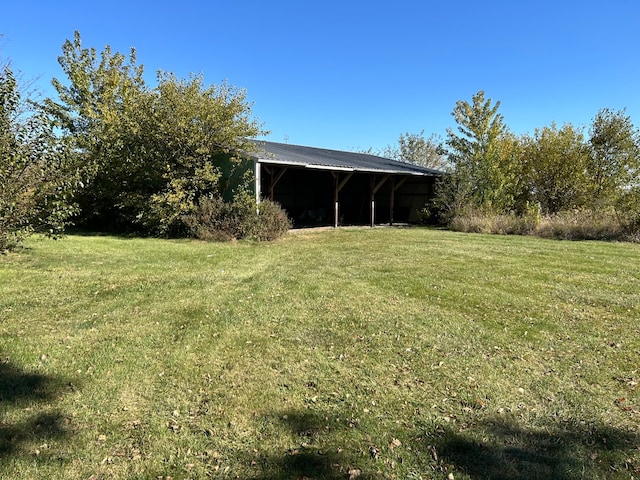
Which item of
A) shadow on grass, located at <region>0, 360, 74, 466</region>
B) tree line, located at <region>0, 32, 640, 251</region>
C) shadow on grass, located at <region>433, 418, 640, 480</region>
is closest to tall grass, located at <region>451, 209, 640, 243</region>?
tree line, located at <region>0, 32, 640, 251</region>

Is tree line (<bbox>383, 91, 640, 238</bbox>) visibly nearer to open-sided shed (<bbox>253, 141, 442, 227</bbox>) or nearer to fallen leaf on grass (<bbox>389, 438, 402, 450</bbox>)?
open-sided shed (<bbox>253, 141, 442, 227</bbox>)

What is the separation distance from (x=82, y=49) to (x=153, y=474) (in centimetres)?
2269

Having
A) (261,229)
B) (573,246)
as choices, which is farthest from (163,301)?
(573,246)

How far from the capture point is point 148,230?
11.9m

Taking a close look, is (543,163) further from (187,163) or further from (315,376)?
A: (315,376)

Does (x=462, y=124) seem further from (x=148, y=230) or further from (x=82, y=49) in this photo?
(x=82, y=49)

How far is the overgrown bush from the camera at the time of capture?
11.1 m

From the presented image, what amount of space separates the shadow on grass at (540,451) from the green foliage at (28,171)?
6629mm

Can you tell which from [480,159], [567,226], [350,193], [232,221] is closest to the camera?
[232,221]

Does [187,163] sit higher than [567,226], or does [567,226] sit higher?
[187,163]

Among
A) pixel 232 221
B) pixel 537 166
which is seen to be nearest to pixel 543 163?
pixel 537 166

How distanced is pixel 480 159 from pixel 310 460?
17.7 metres

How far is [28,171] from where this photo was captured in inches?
248

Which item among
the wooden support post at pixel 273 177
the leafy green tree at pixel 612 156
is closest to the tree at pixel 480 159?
the leafy green tree at pixel 612 156
